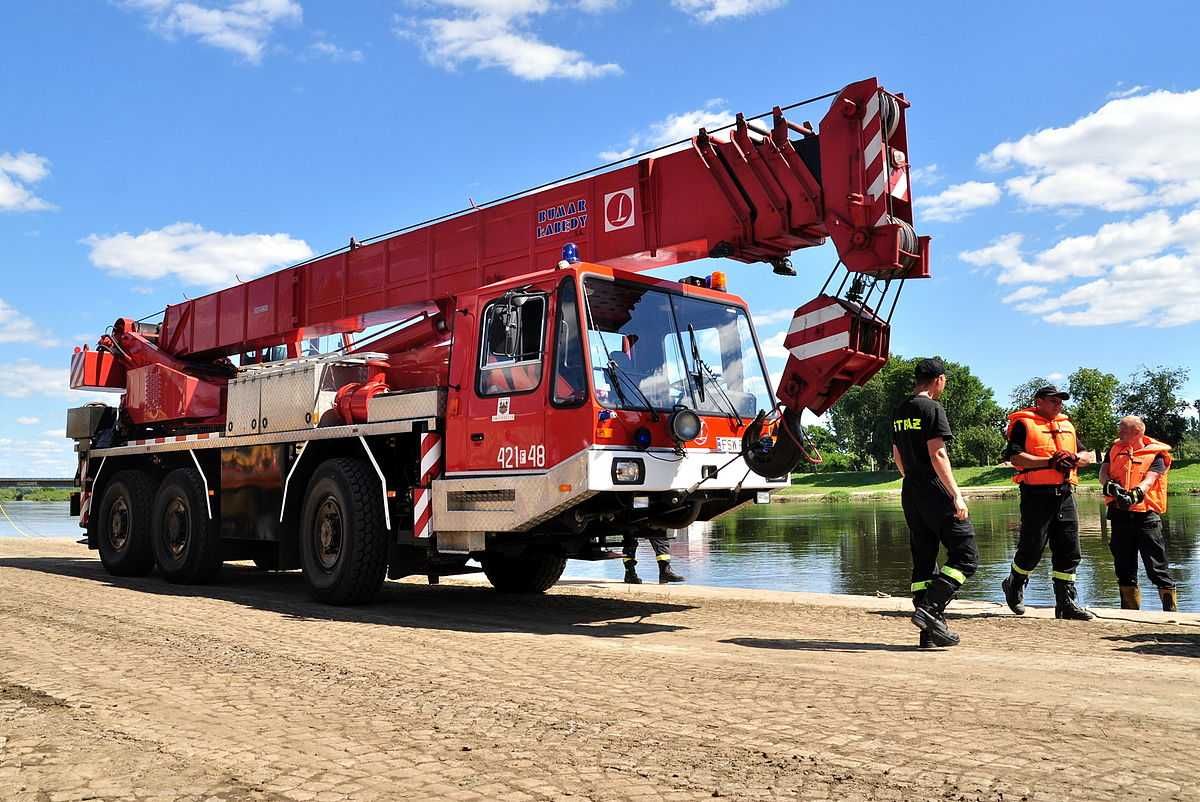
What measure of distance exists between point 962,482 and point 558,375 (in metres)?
68.5

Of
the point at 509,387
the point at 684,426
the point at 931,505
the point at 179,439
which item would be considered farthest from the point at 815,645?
the point at 179,439

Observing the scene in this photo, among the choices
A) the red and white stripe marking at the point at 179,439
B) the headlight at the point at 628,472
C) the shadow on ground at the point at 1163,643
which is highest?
the red and white stripe marking at the point at 179,439

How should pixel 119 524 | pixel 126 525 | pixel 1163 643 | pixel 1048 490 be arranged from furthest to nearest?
pixel 119 524 → pixel 126 525 → pixel 1048 490 → pixel 1163 643

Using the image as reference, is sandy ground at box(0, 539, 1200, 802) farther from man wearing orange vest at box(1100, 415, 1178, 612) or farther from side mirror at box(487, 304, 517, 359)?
side mirror at box(487, 304, 517, 359)

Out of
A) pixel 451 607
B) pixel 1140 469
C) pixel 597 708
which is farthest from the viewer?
pixel 451 607

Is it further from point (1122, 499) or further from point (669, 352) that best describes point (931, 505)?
point (1122, 499)

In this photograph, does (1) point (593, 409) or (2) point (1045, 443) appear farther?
(2) point (1045, 443)

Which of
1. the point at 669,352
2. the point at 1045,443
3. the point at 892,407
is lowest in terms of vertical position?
the point at 1045,443

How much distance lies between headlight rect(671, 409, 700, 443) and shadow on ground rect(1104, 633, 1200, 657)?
124 inches

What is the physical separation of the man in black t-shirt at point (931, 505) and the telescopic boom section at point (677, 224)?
1.04m

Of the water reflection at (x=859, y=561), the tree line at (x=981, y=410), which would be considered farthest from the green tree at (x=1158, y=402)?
the water reflection at (x=859, y=561)

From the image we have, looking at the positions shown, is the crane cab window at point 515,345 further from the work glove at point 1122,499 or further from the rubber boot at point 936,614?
the work glove at point 1122,499

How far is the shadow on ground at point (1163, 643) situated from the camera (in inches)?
248

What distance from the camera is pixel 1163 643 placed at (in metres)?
6.63
